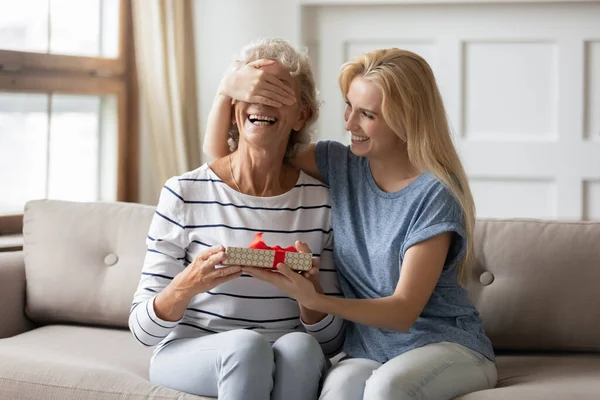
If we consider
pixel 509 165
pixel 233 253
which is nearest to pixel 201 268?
pixel 233 253

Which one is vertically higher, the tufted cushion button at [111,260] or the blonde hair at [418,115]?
the blonde hair at [418,115]

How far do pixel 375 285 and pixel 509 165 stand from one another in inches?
83.1

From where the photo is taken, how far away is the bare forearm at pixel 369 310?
1875mm

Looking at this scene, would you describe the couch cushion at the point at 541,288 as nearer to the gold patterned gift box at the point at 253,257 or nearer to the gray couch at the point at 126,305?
the gray couch at the point at 126,305

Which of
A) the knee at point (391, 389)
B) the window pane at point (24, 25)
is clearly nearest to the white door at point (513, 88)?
the window pane at point (24, 25)

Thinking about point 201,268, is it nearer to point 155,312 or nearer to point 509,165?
point 155,312

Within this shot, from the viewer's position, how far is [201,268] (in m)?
1.86

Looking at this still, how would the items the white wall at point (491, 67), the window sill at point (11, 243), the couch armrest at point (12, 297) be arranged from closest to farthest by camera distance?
1. the couch armrest at point (12, 297)
2. the window sill at point (11, 243)
3. the white wall at point (491, 67)

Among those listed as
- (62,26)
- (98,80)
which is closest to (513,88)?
(98,80)

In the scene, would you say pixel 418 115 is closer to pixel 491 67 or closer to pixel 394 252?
pixel 394 252

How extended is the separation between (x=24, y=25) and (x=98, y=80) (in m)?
0.48

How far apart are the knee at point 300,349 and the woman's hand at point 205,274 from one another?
7.0 inches

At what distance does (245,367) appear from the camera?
182 cm

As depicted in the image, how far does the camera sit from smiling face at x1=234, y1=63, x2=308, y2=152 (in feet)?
6.81
